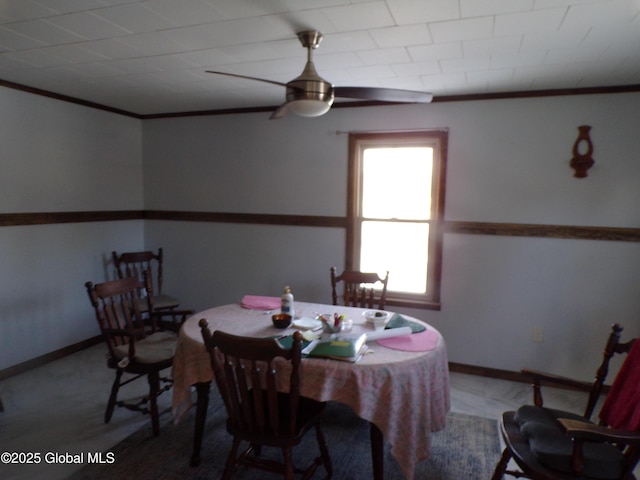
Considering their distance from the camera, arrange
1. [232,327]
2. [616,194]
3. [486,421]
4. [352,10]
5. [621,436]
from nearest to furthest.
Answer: [621,436] < [352,10] < [232,327] < [486,421] < [616,194]

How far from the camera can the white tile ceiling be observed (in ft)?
6.24

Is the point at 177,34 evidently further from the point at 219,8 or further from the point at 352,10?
the point at 352,10

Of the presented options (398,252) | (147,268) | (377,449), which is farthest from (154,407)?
(398,252)

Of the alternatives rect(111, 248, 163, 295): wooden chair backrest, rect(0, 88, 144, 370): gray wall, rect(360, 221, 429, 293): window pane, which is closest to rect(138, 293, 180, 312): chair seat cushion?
rect(111, 248, 163, 295): wooden chair backrest

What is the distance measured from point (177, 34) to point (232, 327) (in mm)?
1656

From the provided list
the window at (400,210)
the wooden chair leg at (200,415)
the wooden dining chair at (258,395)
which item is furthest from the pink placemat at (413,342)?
the window at (400,210)

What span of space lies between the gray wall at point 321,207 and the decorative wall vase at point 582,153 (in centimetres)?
5

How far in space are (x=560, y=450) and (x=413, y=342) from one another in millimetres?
756

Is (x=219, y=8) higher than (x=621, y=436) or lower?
higher

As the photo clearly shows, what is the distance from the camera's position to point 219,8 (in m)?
1.92

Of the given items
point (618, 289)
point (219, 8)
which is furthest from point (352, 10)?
point (618, 289)

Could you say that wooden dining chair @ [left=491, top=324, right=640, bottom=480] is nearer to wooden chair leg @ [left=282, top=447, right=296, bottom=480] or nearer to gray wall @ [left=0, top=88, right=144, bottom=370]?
wooden chair leg @ [left=282, top=447, right=296, bottom=480]

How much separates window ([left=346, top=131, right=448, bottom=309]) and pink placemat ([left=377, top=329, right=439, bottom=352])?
1.38 m

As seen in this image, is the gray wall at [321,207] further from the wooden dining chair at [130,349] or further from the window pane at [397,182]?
the wooden dining chair at [130,349]
